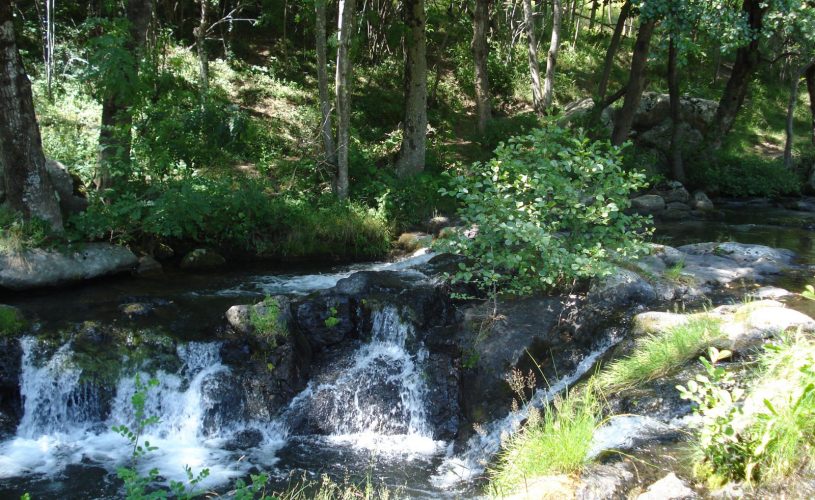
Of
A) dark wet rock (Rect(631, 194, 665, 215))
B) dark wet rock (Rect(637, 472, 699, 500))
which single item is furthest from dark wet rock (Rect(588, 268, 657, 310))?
dark wet rock (Rect(631, 194, 665, 215))

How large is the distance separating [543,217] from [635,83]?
11.9 meters

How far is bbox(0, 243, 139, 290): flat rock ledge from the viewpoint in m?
9.86

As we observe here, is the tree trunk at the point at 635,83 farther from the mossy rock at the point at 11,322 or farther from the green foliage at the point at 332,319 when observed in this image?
the mossy rock at the point at 11,322

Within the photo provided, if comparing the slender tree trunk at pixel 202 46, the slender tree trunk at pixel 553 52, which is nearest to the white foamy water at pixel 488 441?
the slender tree trunk at pixel 553 52

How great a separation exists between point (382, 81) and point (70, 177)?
1278cm

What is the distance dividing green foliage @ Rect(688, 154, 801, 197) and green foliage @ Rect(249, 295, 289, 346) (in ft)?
52.1

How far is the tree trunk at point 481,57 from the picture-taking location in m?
18.2

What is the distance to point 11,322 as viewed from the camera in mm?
8250

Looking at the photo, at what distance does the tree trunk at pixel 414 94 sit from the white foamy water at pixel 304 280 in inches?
186

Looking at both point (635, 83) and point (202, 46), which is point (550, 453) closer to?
point (635, 83)

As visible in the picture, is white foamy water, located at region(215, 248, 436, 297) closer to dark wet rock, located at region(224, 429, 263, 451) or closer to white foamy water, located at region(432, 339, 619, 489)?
dark wet rock, located at region(224, 429, 263, 451)

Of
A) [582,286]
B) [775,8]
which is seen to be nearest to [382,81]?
[775,8]

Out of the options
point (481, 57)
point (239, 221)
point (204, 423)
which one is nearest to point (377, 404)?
point (204, 423)

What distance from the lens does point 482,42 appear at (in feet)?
61.5
